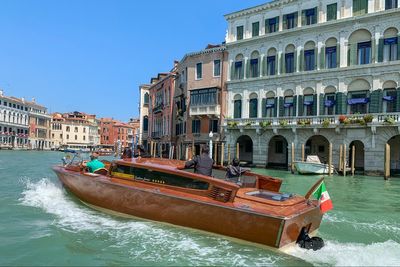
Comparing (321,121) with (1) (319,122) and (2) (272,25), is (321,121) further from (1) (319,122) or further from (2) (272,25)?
(2) (272,25)

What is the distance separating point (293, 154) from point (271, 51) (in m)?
7.82

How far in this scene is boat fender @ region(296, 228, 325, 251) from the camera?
539 centimetres

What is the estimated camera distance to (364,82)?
23.1m

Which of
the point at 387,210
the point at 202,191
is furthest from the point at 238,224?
the point at 387,210

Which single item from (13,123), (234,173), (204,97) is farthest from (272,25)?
(13,123)

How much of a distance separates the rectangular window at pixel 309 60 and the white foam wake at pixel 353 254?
21061 mm

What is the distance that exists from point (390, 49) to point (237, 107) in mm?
11071

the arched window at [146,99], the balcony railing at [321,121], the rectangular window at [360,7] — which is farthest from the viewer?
the arched window at [146,99]

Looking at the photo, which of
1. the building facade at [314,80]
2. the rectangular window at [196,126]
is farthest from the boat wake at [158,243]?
the rectangular window at [196,126]

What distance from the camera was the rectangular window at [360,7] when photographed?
23109mm

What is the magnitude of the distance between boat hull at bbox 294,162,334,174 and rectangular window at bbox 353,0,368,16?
9.41 meters

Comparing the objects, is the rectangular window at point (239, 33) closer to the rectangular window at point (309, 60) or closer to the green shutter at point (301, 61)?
the green shutter at point (301, 61)

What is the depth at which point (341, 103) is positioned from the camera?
23672 millimetres

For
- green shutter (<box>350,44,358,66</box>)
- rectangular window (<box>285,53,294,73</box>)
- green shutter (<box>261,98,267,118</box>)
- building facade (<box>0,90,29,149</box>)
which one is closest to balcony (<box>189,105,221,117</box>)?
green shutter (<box>261,98,267,118</box>)
